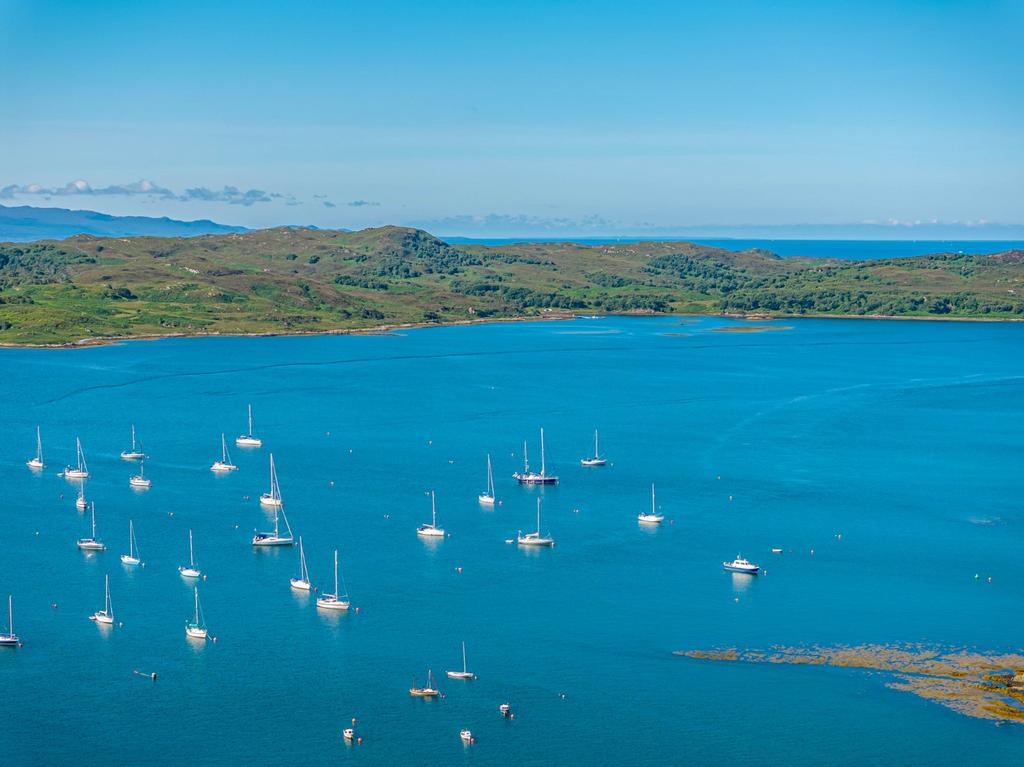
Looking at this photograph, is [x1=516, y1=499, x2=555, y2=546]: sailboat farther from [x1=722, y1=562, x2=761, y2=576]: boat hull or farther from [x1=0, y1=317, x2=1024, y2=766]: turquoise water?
[x1=722, y1=562, x2=761, y2=576]: boat hull

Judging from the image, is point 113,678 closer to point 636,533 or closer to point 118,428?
point 636,533

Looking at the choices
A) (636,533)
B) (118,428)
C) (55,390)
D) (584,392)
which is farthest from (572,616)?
(55,390)

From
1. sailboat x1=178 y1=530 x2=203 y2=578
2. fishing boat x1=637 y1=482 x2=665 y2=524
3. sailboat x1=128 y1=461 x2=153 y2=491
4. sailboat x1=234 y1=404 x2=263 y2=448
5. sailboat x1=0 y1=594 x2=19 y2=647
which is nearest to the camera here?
sailboat x1=0 y1=594 x2=19 y2=647

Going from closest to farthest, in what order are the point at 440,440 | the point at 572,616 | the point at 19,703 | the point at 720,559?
the point at 19,703
the point at 572,616
the point at 720,559
the point at 440,440

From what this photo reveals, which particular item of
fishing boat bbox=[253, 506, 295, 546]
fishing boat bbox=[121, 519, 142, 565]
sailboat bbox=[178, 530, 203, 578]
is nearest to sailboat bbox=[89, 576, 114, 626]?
sailboat bbox=[178, 530, 203, 578]

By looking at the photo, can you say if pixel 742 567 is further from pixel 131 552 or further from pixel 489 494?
pixel 131 552
